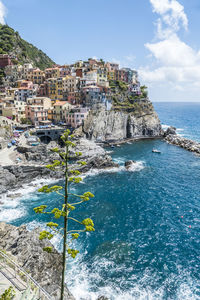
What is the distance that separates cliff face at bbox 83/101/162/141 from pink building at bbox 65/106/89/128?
2362 millimetres

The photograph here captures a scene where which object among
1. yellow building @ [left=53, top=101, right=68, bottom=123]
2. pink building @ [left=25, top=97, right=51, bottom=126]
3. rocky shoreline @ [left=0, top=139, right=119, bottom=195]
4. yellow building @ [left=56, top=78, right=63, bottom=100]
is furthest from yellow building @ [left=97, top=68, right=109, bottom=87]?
rocky shoreline @ [left=0, top=139, right=119, bottom=195]

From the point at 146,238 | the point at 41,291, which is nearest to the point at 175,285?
the point at 146,238

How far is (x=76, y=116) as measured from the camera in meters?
88.2

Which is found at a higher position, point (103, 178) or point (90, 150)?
point (90, 150)

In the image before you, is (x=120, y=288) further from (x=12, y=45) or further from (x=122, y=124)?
(x=12, y=45)

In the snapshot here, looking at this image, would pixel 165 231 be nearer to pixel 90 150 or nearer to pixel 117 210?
pixel 117 210

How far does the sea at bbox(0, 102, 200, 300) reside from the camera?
23828 mm

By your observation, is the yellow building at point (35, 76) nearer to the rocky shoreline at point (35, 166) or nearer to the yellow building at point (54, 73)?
the yellow building at point (54, 73)

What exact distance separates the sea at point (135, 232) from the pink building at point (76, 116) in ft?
116

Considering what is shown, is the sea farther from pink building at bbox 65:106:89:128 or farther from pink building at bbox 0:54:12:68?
pink building at bbox 0:54:12:68

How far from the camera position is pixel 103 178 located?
5553 cm

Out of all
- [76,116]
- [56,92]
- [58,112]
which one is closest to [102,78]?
[56,92]

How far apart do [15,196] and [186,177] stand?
149 feet

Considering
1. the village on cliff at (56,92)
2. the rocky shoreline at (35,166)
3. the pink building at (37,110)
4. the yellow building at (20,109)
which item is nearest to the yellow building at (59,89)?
the village on cliff at (56,92)
